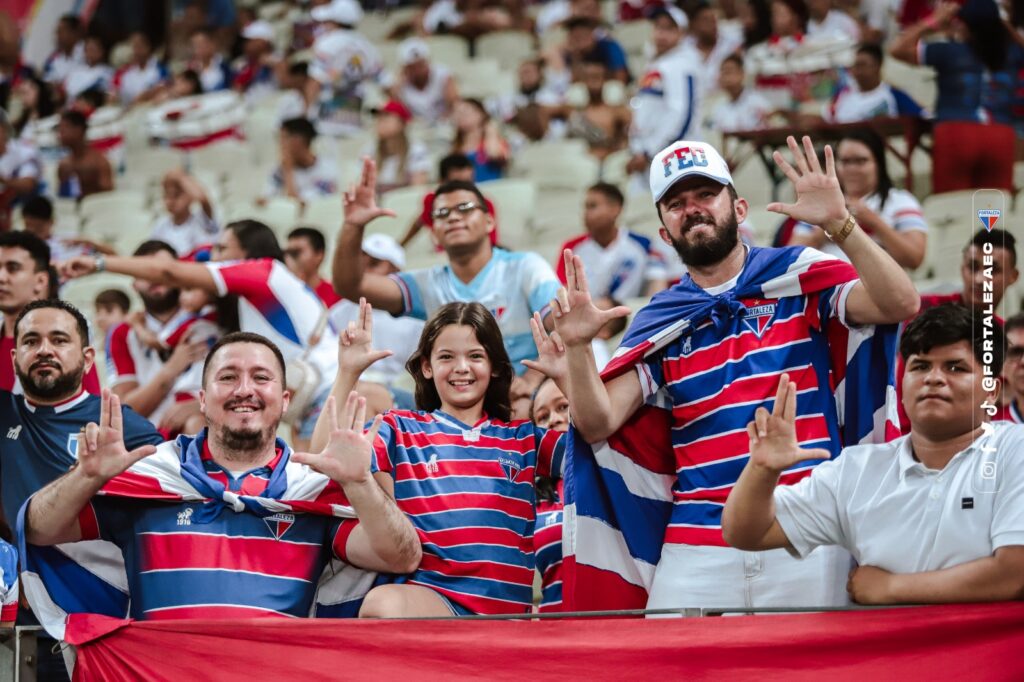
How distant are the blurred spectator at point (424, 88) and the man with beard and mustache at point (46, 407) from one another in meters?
6.65

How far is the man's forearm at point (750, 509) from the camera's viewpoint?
10.9ft

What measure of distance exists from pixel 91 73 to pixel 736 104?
6.76m

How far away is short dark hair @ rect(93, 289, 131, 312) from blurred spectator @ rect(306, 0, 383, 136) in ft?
11.4

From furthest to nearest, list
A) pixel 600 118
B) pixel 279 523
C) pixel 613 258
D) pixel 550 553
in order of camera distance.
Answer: pixel 600 118 < pixel 613 258 < pixel 550 553 < pixel 279 523

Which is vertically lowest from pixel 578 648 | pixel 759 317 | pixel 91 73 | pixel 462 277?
pixel 578 648

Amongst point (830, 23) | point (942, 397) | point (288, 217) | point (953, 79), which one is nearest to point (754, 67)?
point (830, 23)

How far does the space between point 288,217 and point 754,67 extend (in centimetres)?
322

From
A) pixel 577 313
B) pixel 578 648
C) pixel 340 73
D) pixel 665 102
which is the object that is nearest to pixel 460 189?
pixel 577 313

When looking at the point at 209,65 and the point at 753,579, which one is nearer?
the point at 753,579

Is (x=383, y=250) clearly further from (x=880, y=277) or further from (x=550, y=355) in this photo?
(x=880, y=277)

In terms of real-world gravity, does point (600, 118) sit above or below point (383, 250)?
above

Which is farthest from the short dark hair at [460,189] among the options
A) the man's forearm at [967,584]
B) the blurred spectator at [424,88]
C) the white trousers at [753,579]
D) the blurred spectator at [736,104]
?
the blurred spectator at [424,88]

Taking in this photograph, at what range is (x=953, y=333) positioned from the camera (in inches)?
135

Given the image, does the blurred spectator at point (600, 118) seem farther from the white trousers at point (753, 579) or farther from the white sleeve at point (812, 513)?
the white sleeve at point (812, 513)
